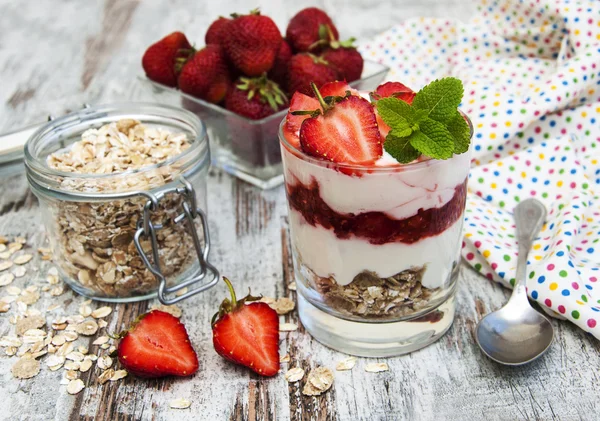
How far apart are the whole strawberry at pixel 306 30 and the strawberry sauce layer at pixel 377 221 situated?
712 millimetres

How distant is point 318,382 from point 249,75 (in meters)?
0.74

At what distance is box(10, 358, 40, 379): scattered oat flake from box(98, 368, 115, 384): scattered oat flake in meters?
0.10

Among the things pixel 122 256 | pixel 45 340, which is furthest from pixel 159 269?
pixel 45 340

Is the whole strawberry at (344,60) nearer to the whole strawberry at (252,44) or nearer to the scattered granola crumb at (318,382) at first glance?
the whole strawberry at (252,44)

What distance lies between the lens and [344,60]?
148 cm

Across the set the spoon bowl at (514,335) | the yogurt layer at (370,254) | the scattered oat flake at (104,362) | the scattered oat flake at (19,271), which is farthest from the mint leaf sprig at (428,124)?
the scattered oat flake at (19,271)

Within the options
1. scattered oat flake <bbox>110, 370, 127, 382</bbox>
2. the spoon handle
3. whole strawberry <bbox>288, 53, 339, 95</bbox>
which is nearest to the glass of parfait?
the spoon handle

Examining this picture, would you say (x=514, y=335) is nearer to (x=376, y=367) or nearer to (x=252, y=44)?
(x=376, y=367)

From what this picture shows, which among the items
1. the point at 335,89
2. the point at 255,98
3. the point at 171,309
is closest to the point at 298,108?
the point at 335,89

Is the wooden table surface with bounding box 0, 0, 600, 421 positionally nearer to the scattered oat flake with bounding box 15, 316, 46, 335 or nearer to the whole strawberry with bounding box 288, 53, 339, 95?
the scattered oat flake with bounding box 15, 316, 46, 335

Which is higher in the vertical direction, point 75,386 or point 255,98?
point 255,98


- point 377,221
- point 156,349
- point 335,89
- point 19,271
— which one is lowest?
point 19,271

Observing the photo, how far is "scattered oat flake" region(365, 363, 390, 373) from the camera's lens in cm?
95

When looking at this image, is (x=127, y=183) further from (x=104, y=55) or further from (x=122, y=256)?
(x=104, y=55)
